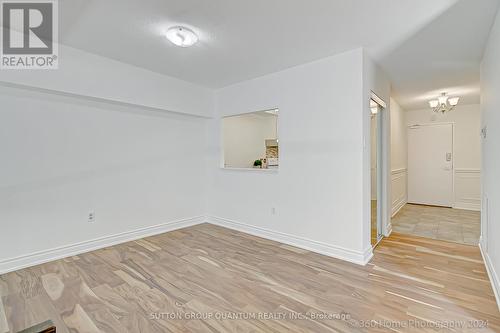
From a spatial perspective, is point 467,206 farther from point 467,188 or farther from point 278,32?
point 278,32

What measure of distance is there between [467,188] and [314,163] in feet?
16.6

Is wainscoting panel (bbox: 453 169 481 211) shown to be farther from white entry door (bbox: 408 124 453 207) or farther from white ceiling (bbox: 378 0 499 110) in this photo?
white ceiling (bbox: 378 0 499 110)

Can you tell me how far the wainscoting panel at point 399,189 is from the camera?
534 cm

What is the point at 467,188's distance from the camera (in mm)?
5852

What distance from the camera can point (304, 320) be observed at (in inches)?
74.3

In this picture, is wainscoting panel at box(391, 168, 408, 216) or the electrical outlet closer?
the electrical outlet

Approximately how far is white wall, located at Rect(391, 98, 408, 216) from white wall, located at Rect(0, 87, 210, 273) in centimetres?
433

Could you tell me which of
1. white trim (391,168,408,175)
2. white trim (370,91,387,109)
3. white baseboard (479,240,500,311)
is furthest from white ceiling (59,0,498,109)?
white baseboard (479,240,500,311)

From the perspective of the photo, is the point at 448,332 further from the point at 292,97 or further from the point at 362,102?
the point at 292,97

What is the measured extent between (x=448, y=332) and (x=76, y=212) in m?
4.01

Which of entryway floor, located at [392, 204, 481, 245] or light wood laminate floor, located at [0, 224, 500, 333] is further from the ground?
entryway floor, located at [392, 204, 481, 245]

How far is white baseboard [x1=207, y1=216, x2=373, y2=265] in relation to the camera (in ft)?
9.59

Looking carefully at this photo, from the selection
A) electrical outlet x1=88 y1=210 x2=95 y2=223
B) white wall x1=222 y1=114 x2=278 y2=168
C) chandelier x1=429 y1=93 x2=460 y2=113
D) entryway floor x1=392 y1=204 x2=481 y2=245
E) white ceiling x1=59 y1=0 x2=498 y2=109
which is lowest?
entryway floor x1=392 y1=204 x2=481 y2=245

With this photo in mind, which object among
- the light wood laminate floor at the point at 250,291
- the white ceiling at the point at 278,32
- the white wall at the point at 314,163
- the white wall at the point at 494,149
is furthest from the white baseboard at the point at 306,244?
the white ceiling at the point at 278,32
